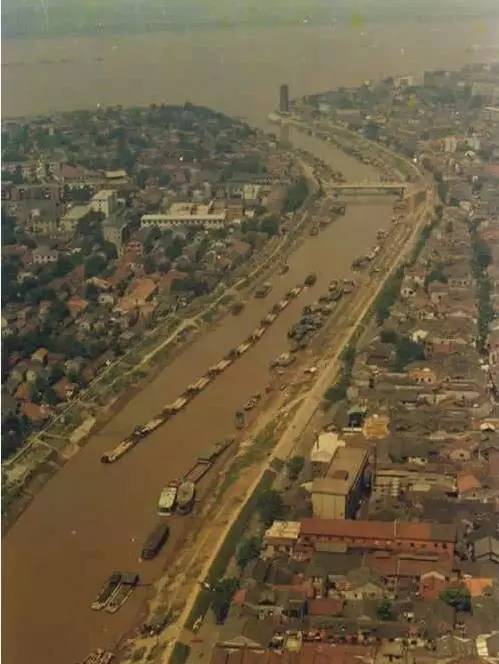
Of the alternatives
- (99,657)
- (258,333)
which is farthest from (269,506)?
(258,333)

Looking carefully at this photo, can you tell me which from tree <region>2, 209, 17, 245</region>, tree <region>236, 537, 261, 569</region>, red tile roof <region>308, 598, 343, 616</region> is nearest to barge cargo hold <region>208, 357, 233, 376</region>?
tree <region>2, 209, 17, 245</region>

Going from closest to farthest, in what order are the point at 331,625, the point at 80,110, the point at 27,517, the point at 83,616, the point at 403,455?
the point at 331,625
the point at 83,616
the point at 27,517
the point at 403,455
the point at 80,110

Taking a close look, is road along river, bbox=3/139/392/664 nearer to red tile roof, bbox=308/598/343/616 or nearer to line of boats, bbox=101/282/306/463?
line of boats, bbox=101/282/306/463

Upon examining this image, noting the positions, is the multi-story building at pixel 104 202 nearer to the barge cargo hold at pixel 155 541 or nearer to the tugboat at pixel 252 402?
the tugboat at pixel 252 402

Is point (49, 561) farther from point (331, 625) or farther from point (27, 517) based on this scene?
point (331, 625)

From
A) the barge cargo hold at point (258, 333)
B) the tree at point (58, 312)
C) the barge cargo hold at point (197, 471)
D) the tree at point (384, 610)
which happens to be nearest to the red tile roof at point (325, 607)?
the tree at point (384, 610)

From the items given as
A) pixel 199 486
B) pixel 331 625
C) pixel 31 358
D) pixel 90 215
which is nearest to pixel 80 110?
pixel 90 215

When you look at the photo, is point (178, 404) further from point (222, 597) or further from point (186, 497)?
point (222, 597)
